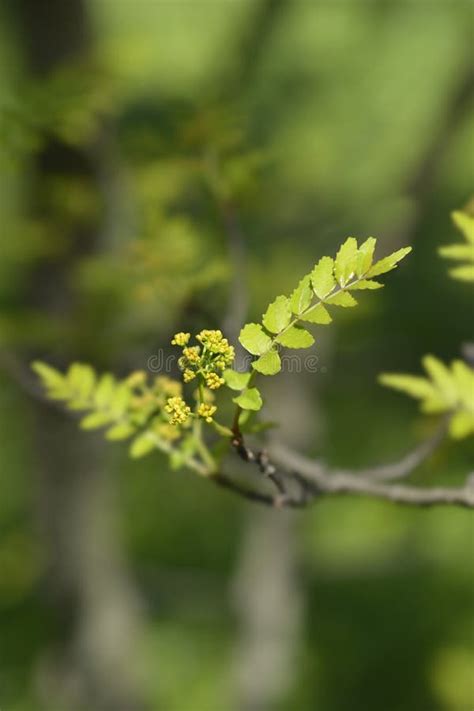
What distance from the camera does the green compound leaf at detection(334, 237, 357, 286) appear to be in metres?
1.17

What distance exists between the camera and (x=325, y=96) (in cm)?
693

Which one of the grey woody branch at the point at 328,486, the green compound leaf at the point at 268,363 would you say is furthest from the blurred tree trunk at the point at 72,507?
the green compound leaf at the point at 268,363

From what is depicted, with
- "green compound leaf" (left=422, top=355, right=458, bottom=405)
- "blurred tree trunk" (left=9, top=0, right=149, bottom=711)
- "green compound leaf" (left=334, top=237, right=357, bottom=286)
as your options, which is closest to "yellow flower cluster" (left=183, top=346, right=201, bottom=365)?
"green compound leaf" (left=334, top=237, right=357, bottom=286)

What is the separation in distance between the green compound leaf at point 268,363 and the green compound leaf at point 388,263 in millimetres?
175

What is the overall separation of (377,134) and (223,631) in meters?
4.14

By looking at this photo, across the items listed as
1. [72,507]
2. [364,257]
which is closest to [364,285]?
[364,257]

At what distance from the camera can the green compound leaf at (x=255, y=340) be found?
3.87 ft

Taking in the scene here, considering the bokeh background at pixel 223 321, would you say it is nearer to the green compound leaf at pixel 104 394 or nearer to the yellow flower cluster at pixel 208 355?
the green compound leaf at pixel 104 394

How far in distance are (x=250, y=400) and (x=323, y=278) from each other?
0.20 meters

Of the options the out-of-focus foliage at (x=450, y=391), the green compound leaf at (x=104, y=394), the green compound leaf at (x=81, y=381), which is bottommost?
the out-of-focus foliage at (x=450, y=391)

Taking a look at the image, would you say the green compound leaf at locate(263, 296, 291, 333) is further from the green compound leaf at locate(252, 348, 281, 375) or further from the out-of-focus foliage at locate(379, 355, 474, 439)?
the out-of-focus foliage at locate(379, 355, 474, 439)

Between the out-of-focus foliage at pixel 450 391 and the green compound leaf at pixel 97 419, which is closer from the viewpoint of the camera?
the out-of-focus foliage at pixel 450 391

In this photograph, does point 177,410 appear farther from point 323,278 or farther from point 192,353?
point 323,278

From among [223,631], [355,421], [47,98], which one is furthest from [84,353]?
[355,421]
